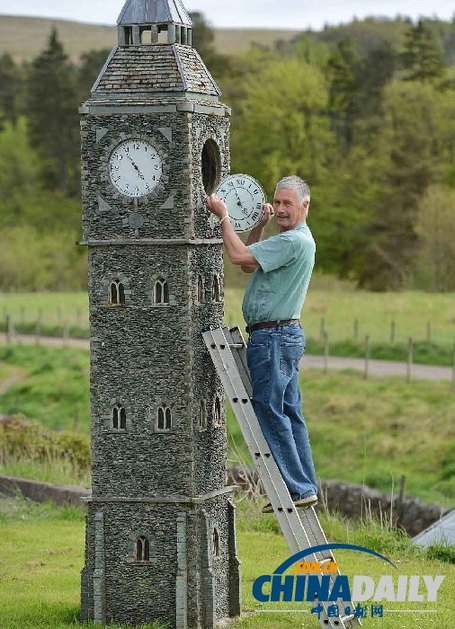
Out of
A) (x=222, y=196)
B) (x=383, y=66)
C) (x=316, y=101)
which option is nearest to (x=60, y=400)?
(x=222, y=196)

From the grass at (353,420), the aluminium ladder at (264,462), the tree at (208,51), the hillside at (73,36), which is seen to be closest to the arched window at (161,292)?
the aluminium ladder at (264,462)

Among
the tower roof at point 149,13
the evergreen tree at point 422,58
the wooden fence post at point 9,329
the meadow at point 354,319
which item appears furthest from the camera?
the evergreen tree at point 422,58

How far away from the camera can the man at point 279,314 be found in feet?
47.5

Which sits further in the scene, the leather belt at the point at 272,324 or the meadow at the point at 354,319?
the meadow at the point at 354,319

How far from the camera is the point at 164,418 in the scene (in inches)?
596

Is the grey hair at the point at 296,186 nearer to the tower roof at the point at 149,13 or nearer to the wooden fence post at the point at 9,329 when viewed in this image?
the tower roof at the point at 149,13

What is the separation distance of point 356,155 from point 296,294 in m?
75.4

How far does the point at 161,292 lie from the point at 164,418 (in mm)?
1251

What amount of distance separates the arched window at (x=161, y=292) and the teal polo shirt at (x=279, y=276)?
87cm

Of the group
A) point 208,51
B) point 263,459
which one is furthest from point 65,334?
point 208,51

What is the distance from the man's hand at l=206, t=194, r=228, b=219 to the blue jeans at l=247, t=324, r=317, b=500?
1233 mm

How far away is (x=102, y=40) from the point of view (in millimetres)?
174500

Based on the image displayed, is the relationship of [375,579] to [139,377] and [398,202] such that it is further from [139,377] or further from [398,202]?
[398,202]

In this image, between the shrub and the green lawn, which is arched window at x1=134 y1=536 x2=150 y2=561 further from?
the green lawn
